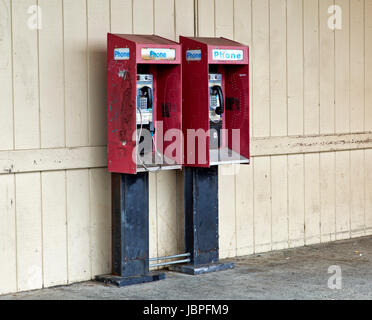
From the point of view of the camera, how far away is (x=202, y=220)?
6.65m

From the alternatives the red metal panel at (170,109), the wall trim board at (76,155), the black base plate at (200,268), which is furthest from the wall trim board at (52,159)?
→ the black base plate at (200,268)

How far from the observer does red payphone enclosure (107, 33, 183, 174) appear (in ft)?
19.3

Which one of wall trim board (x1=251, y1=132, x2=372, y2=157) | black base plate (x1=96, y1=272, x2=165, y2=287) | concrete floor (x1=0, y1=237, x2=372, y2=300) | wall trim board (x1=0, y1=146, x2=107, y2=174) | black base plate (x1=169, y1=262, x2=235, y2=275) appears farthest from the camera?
wall trim board (x1=251, y1=132, x2=372, y2=157)

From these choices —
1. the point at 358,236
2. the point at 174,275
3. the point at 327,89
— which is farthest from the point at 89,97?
the point at 358,236

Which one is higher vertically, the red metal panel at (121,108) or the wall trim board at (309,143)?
the red metal panel at (121,108)

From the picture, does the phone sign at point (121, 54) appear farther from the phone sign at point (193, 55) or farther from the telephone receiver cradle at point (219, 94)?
the telephone receiver cradle at point (219, 94)

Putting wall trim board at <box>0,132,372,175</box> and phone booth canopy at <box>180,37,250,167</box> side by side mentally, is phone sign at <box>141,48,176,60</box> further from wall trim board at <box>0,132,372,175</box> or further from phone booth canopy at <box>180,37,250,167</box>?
wall trim board at <box>0,132,372,175</box>

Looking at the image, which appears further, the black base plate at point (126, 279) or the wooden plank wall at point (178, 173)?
the black base plate at point (126, 279)

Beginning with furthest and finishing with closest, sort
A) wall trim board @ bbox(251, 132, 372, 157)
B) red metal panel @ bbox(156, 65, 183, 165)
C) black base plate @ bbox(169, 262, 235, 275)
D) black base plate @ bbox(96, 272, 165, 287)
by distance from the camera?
wall trim board @ bbox(251, 132, 372, 157), black base plate @ bbox(169, 262, 235, 275), red metal panel @ bbox(156, 65, 183, 165), black base plate @ bbox(96, 272, 165, 287)

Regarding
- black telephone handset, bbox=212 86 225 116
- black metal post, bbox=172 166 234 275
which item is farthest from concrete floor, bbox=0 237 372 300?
black telephone handset, bbox=212 86 225 116

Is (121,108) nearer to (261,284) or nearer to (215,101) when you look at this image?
(215,101)

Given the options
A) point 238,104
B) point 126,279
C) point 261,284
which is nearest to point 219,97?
point 238,104

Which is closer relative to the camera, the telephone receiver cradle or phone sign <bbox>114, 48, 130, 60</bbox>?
phone sign <bbox>114, 48, 130, 60</bbox>

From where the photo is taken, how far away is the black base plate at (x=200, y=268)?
6516 mm
